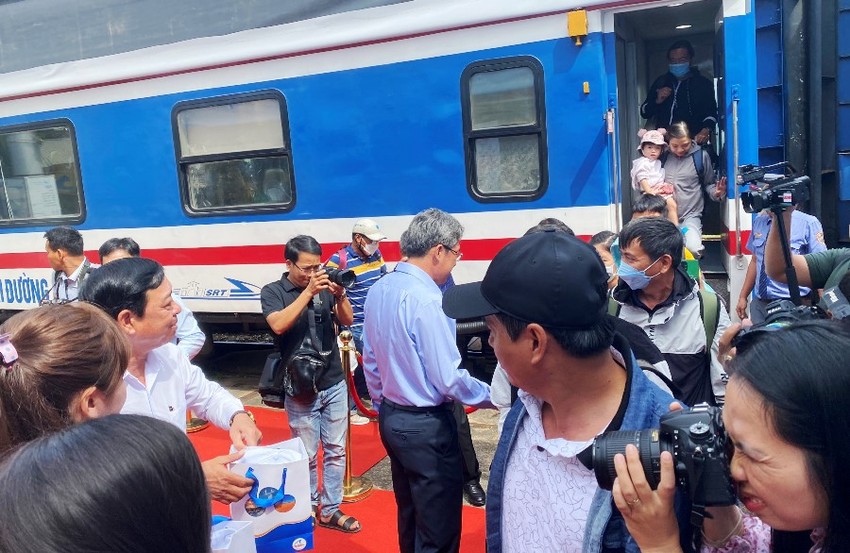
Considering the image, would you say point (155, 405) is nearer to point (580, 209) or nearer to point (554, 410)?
point (554, 410)

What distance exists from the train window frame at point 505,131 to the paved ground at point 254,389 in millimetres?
1591

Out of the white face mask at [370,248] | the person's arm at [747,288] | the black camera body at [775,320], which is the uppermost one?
the black camera body at [775,320]

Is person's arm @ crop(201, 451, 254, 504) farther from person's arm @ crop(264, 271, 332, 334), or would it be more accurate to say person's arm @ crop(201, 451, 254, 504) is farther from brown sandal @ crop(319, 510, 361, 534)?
brown sandal @ crop(319, 510, 361, 534)

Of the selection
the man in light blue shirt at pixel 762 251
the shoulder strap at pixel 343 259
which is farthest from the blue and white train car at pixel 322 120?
the shoulder strap at pixel 343 259

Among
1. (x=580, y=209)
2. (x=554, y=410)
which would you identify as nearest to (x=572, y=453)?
(x=554, y=410)

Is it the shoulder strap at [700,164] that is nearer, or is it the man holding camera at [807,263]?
the man holding camera at [807,263]

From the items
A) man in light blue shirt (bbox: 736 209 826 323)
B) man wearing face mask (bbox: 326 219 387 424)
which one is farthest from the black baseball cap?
man wearing face mask (bbox: 326 219 387 424)

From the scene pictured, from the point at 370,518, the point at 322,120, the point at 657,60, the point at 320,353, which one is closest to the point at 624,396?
the point at 320,353

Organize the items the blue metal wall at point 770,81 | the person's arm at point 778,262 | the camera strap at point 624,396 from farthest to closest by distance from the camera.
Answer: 1. the blue metal wall at point 770,81
2. the person's arm at point 778,262
3. the camera strap at point 624,396

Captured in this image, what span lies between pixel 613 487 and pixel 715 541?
0.24 meters

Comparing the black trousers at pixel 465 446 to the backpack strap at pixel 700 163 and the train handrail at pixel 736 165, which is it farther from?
the backpack strap at pixel 700 163

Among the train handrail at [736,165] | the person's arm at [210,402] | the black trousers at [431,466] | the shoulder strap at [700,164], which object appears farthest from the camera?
the shoulder strap at [700,164]

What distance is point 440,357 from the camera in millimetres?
2723

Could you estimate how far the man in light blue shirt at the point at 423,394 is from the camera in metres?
2.74
